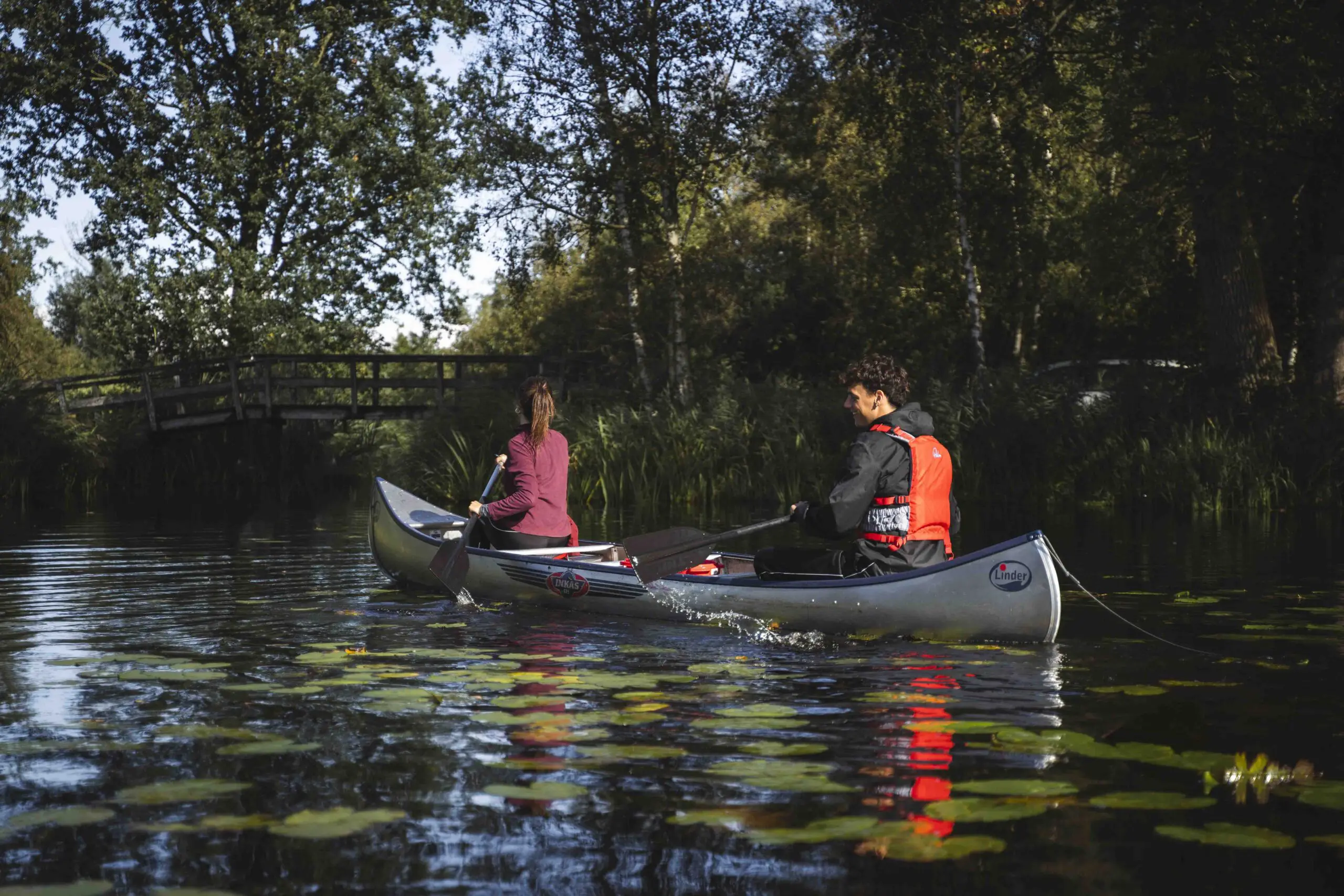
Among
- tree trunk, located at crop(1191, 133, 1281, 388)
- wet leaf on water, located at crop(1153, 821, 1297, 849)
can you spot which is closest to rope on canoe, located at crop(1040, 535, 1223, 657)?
wet leaf on water, located at crop(1153, 821, 1297, 849)

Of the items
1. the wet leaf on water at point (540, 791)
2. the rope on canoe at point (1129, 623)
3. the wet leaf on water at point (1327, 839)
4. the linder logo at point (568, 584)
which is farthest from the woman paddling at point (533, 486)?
the wet leaf on water at point (1327, 839)

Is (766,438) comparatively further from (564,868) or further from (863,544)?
(564,868)

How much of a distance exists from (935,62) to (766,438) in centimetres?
530

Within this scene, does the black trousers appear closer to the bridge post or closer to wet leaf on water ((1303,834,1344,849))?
wet leaf on water ((1303,834,1344,849))

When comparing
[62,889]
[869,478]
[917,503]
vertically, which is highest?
[869,478]

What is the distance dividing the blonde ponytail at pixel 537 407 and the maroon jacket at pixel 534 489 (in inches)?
2.8

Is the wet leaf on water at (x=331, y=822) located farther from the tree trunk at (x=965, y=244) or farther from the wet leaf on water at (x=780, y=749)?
the tree trunk at (x=965, y=244)

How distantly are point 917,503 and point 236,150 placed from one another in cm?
2605

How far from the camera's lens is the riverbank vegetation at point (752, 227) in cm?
1695

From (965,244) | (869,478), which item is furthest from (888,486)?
(965,244)

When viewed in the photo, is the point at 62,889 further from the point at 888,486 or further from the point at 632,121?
the point at 632,121

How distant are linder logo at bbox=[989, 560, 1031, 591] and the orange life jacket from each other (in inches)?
20.7

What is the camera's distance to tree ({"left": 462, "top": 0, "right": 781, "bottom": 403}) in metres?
23.6

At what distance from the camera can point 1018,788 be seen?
4156 mm
